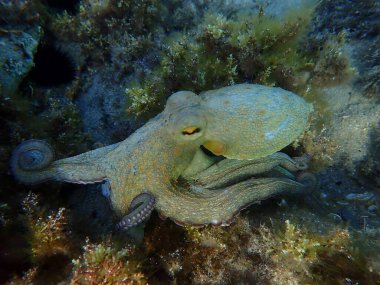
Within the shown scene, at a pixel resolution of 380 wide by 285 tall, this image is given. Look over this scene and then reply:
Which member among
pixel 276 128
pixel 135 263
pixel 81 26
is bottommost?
pixel 135 263

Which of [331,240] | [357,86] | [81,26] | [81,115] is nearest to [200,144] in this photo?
[331,240]

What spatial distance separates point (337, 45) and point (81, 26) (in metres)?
4.55

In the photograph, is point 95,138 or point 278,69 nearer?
point 278,69

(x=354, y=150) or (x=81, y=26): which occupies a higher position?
(x=81, y=26)

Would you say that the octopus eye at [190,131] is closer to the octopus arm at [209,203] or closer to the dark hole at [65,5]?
the octopus arm at [209,203]

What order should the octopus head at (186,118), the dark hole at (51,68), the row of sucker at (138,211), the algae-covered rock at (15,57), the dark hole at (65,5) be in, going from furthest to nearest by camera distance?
1. the dark hole at (65,5)
2. the dark hole at (51,68)
3. the algae-covered rock at (15,57)
4. the octopus head at (186,118)
5. the row of sucker at (138,211)

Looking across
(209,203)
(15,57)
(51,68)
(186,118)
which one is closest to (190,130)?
(186,118)

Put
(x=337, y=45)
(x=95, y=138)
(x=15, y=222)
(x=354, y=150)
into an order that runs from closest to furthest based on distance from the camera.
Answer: (x=15, y=222), (x=354, y=150), (x=337, y=45), (x=95, y=138)

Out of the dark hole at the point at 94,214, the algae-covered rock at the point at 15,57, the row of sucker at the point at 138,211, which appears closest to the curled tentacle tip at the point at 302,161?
the row of sucker at the point at 138,211

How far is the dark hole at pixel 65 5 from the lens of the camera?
6.38m

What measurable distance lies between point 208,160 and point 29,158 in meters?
1.98

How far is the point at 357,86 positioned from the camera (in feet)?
13.9

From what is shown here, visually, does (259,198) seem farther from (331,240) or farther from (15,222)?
(15,222)

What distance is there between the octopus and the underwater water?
0.01 m
